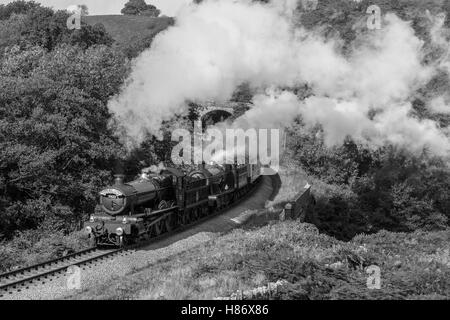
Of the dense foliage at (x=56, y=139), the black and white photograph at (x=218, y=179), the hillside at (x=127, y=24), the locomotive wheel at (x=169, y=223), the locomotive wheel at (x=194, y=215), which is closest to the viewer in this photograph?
the black and white photograph at (x=218, y=179)

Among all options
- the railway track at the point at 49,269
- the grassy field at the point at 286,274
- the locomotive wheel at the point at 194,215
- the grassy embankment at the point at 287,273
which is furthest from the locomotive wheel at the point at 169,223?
the grassy field at the point at 286,274

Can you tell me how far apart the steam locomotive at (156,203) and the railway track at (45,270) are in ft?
3.26

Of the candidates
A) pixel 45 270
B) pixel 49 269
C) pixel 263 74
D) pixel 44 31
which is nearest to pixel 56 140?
pixel 263 74

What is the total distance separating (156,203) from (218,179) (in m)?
8.11

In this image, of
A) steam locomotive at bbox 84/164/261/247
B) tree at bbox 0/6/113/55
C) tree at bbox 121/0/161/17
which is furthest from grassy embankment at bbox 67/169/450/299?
tree at bbox 121/0/161/17

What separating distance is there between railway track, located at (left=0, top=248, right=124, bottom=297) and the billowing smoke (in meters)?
8.65

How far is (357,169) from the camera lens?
164 feet

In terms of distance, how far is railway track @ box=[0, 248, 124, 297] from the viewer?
17.0 meters

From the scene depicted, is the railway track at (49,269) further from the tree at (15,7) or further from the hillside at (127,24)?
the hillside at (127,24)

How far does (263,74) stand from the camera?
27.8 meters

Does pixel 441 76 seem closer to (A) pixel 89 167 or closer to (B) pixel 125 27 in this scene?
(A) pixel 89 167

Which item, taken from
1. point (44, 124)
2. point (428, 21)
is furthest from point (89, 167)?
point (428, 21)

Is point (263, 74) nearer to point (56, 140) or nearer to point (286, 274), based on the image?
point (56, 140)

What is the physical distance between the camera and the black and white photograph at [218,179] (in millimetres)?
15586
